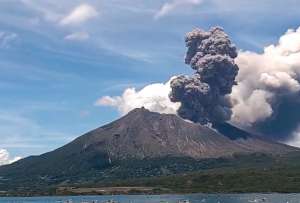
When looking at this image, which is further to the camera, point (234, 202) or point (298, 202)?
point (234, 202)

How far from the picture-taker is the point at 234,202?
19950 centimetres

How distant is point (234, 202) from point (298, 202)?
22391mm

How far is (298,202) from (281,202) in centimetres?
1152

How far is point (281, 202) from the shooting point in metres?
198

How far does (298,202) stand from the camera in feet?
612
